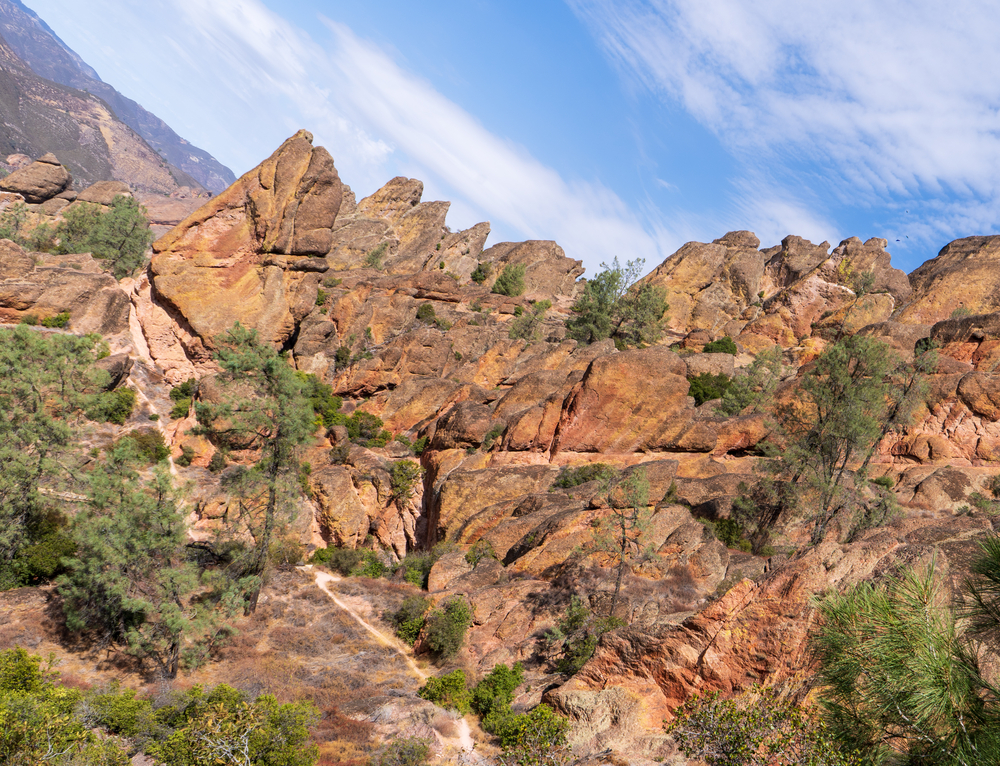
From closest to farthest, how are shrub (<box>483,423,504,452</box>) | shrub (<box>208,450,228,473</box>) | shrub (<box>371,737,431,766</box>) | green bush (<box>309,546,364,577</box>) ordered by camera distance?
1. shrub (<box>371,737,431,766</box>)
2. green bush (<box>309,546,364,577</box>)
3. shrub (<box>208,450,228,473</box>)
4. shrub (<box>483,423,504,452</box>)

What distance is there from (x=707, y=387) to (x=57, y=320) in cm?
5629

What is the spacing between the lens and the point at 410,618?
2755 cm

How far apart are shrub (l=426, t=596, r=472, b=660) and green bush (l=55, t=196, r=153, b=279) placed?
190 ft

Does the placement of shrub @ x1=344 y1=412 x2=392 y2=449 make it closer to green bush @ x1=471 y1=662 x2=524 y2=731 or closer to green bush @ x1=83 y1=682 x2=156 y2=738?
green bush @ x1=471 y1=662 x2=524 y2=731

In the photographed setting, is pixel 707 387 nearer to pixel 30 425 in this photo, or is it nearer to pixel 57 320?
pixel 30 425

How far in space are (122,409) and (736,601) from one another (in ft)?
141

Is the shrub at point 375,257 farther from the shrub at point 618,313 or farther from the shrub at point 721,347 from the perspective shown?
the shrub at point 721,347

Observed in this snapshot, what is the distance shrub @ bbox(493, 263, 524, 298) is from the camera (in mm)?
88188

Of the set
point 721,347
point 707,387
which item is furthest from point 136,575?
point 721,347

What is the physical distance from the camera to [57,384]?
107ft

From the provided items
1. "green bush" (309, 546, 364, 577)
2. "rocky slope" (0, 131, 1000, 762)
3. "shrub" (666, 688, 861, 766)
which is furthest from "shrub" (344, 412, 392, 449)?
"shrub" (666, 688, 861, 766)

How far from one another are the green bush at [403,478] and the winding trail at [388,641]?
7.86 metres

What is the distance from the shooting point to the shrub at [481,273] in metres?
96.8

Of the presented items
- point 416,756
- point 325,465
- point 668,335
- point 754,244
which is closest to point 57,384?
point 325,465
